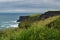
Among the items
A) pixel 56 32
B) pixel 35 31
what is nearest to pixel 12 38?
pixel 35 31

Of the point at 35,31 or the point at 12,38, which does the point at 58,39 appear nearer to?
the point at 35,31

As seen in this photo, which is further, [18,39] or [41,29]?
[41,29]

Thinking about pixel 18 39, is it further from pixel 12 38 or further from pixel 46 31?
pixel 46 31

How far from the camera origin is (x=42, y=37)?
10.7 m

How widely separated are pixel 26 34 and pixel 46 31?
86cm

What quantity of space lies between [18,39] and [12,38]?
49cm

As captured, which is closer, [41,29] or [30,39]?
[30,39]

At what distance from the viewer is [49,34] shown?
426 inches

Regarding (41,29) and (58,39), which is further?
(41,29)

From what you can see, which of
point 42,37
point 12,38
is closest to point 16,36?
point 12,38

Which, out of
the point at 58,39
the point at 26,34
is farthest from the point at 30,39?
the point at 58,39

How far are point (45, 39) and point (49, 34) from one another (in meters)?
0.28

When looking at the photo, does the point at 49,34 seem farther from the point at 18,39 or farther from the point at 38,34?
the point at 18,39

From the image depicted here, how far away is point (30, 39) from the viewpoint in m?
10.4
